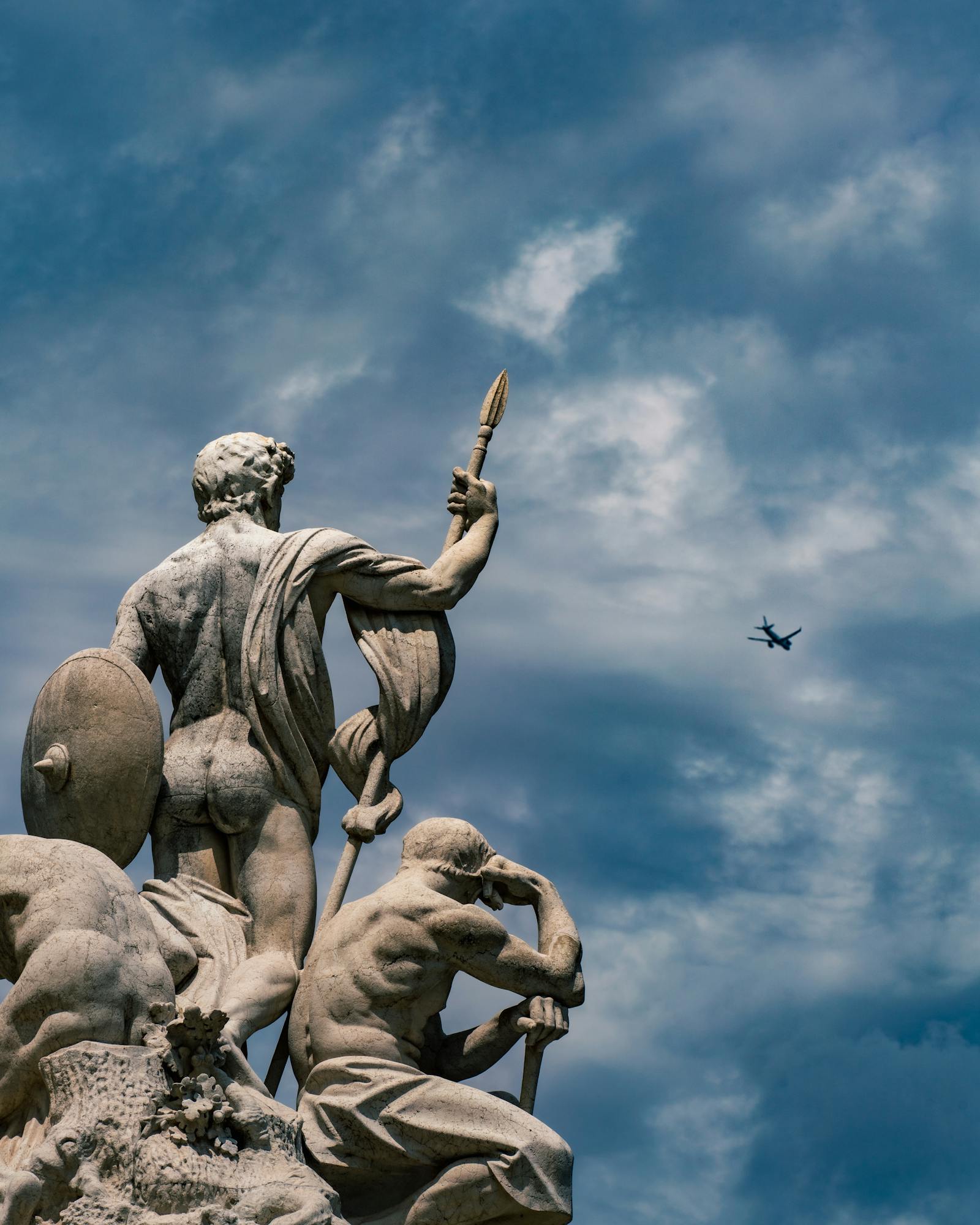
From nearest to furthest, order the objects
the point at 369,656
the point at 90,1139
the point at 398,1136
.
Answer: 1. the point at 90,1139
2. the point at 398,1136
3. the point at 369,656

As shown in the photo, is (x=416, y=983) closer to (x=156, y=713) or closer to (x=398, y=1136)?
(x=398, y=1136)

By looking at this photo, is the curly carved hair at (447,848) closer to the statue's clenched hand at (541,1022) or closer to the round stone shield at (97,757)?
the statue's clenched hand at (541,1022)

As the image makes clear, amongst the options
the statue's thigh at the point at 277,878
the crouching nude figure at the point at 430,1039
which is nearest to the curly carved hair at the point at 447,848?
the crouching nude figure at the point at 430,1039

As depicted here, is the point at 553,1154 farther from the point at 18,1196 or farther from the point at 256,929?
the point at 18,1196

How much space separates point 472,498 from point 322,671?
4.91 ft

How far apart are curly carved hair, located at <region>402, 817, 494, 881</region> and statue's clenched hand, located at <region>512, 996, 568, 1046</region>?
73 centimetres

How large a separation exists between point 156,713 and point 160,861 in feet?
2.93

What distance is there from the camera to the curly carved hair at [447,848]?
1256cm

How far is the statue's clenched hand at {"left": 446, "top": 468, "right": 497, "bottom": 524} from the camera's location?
14422 millimetres

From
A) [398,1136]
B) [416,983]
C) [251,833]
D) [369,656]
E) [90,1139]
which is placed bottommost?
[90,1139]

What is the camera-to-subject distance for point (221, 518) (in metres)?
14.1

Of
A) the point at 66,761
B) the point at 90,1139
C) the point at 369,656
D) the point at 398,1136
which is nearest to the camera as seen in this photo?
the point at 90,1139

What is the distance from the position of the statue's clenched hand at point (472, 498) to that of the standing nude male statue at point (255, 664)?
0.01 metres

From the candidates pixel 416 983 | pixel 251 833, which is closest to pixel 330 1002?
pixel 416 983
